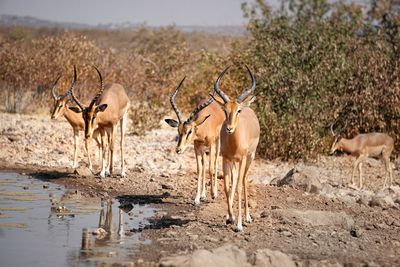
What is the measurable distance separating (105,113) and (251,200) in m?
4.24

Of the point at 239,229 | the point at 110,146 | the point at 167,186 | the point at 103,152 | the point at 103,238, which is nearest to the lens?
the point at 103,238

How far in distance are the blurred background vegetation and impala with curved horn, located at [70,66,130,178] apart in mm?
3760

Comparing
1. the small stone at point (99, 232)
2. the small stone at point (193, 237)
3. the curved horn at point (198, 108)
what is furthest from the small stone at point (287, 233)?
the curved horn at point (198, 108)

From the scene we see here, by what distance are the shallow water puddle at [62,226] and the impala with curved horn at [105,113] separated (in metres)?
1.49

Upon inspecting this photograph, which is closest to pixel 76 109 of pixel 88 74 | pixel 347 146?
pixel 347 146

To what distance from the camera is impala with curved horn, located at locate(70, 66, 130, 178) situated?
15.0 meters

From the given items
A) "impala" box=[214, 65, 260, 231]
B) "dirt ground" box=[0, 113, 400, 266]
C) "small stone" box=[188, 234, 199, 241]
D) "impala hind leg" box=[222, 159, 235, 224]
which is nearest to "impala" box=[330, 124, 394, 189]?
"dirt ground" box=[0, 113, 400, 266]

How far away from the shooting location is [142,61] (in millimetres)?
27250

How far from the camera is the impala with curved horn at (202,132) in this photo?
12.3 meters

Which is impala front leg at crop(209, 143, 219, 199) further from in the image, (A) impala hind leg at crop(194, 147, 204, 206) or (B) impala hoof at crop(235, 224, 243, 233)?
(B) impala hoof at crop(235, 224, 243, 233)

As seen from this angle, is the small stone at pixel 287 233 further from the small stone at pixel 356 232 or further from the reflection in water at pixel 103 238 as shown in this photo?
the reflection in water at pixel 103 238

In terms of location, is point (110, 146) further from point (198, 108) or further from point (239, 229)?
point (239, 229)

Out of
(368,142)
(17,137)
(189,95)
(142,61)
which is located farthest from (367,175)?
(142,61)

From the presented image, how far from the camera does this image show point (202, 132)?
12.9m
